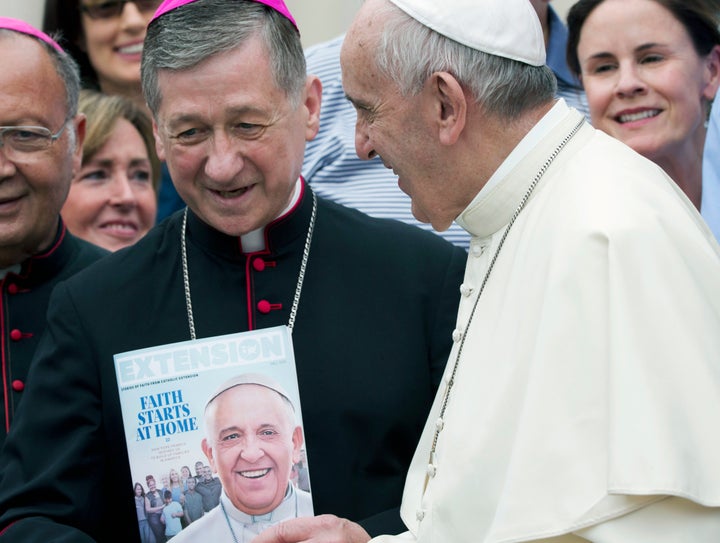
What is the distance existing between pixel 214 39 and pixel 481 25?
2.19ft

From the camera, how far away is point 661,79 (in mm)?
3713

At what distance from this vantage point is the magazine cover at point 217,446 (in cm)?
261

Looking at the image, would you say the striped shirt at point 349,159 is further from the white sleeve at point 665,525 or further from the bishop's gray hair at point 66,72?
the white sleeve at point 665,525

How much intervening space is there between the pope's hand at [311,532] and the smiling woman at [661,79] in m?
1.71

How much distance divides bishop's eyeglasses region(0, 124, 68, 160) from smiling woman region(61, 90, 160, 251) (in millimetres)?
1220

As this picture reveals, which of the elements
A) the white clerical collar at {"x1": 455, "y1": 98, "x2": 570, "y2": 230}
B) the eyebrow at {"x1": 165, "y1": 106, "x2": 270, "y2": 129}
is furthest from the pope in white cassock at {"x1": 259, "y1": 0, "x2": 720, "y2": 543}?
the eyebrow at {"x1": 165, "y1": 106, "x2": 270, "y2": 129}

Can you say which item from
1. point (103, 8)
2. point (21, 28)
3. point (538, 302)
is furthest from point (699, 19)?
point (103, 8)

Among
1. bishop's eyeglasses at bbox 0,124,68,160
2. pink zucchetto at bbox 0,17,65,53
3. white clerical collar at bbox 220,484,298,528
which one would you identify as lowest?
white clerical collar at bbox 220,484,298,528

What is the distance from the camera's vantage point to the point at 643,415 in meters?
1.99

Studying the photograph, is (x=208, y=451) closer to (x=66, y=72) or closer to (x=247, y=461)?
(x=247, y=461)

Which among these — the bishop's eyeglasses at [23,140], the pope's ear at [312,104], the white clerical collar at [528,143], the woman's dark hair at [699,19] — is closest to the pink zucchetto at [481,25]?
the white clerical collar at [528,143]

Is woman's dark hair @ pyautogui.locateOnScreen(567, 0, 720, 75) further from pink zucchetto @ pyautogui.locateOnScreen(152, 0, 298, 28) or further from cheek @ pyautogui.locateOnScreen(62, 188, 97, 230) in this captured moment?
cheek @ pyautogui.locateOnScreen(62, 188, 97, 230)

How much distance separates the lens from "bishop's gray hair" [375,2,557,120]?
93.2 inches

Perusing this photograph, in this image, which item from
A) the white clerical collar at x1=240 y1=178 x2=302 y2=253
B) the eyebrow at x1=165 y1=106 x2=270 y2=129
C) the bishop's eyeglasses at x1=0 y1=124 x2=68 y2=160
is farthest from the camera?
the bishop's eyeglasses at x1=0 y1=124 x2=68 y2=160
